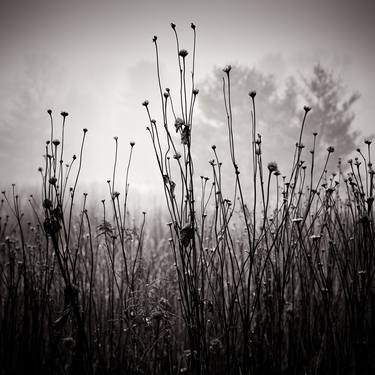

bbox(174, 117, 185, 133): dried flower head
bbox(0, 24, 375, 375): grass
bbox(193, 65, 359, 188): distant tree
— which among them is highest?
bbox(193, 65, 359, 188): distant tree

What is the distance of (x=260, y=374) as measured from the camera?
1438mm

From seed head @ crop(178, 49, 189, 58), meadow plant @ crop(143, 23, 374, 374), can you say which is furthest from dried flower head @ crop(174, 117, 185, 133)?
seed head @ crop(178, 49, 189, 58)

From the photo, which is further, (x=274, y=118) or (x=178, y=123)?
(x=274, y=118)

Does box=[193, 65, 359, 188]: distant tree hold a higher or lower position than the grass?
higher

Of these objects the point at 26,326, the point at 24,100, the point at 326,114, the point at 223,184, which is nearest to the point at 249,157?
the point at 223,184

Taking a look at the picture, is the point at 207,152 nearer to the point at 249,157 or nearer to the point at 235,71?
the point at 249,157

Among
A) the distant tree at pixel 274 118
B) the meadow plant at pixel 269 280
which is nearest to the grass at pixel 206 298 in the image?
the meadow plant at pixel 269 280

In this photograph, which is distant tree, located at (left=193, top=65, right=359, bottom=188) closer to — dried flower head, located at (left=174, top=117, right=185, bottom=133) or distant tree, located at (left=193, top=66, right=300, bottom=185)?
distant tree, located at (left=193, top=66, right=300, bottom=185)

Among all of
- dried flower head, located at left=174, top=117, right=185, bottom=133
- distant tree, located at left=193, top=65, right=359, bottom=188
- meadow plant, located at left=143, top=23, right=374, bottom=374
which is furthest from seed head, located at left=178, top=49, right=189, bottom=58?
distant tree, located at left=193, top=65, right=359, bottom=188

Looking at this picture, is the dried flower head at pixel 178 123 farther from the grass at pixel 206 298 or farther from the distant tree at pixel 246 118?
the distant tree at pixel 246 118

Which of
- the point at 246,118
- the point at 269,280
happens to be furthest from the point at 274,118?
the point at 269,280

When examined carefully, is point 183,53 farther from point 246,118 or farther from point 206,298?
point 246,118

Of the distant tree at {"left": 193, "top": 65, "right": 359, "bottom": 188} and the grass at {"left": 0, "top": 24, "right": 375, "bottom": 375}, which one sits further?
the distant tree at {"left": 193, "top": 65, "right": 359, "bottom": 188}

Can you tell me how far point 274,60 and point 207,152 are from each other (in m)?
19.8
